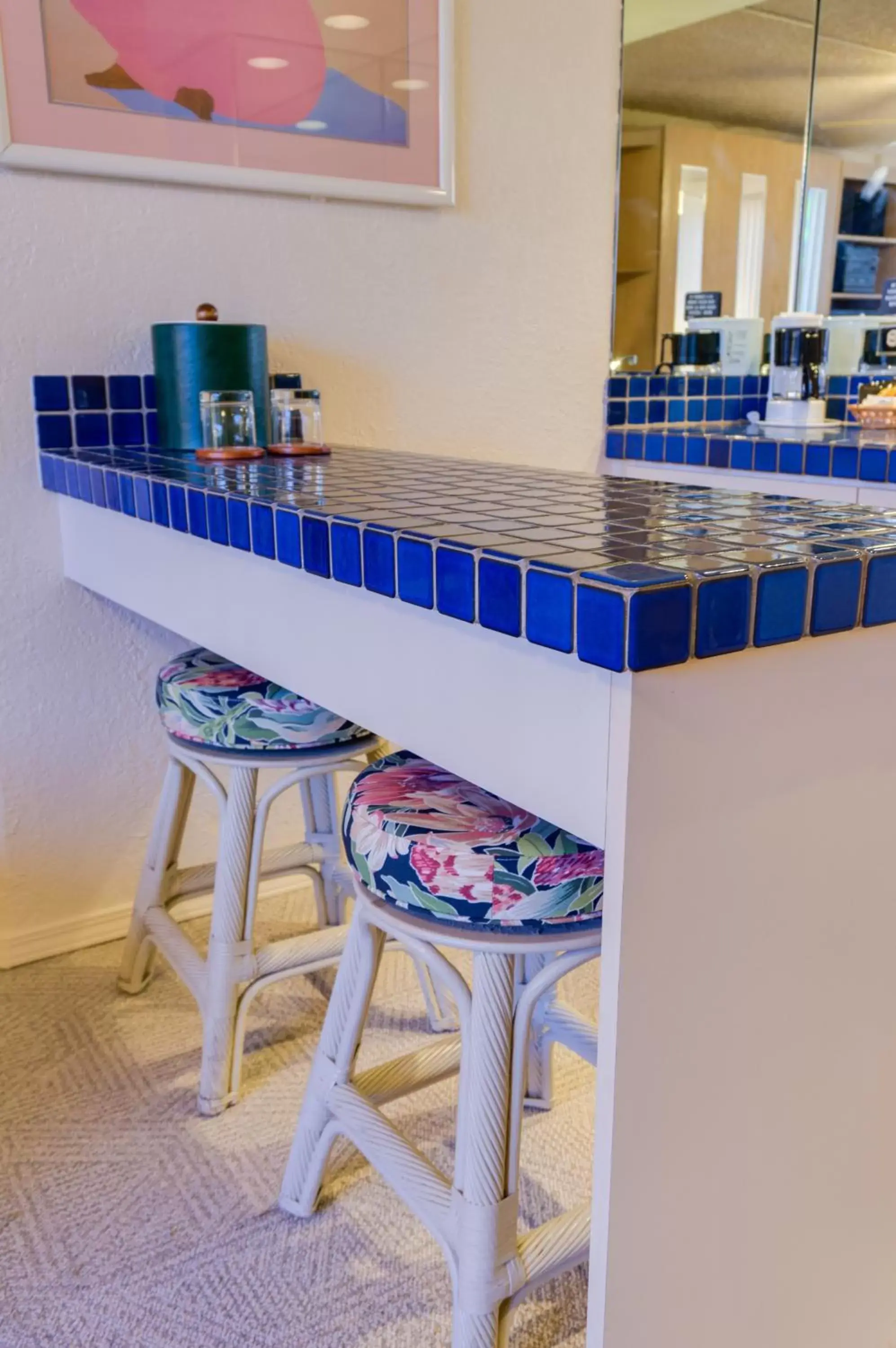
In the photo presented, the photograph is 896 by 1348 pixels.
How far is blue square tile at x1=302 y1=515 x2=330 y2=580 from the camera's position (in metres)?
0.98

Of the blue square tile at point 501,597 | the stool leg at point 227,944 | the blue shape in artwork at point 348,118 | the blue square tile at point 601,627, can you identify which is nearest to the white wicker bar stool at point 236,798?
the stool leg at point 227,944

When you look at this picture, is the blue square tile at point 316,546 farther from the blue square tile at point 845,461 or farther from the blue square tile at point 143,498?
the blue square tile at point 845,461

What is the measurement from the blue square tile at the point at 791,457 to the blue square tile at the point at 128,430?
117 cm

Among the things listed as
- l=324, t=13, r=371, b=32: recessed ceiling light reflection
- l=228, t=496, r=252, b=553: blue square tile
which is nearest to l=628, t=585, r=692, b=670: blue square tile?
l=228, t=496, r=252, b=553: blue square tile

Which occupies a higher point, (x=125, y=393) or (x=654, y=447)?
(x=125, y=393)

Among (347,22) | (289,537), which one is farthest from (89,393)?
(289,537)

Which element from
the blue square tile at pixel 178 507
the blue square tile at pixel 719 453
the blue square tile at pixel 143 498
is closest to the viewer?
the blue square tile at pixel 178 507

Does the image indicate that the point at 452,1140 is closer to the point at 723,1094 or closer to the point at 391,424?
the point at 723,1094

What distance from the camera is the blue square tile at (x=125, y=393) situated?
1791 mm

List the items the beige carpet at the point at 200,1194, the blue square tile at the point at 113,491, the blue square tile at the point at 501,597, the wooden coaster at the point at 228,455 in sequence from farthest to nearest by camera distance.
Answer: the wooden coaster at the point at 228,455 → the blue square tile at the point at 113,491 → the beige carpet at the point at 200,1194 → the blue square tile at the point at 501,597

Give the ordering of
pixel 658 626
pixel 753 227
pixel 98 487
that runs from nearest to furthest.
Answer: pixel 658 626 → pixel 98 487 → pixel 753 227

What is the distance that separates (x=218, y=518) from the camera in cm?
118

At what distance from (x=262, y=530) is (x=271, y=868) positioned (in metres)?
0.75

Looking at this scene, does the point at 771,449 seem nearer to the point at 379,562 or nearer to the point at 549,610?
the point at 379,562
